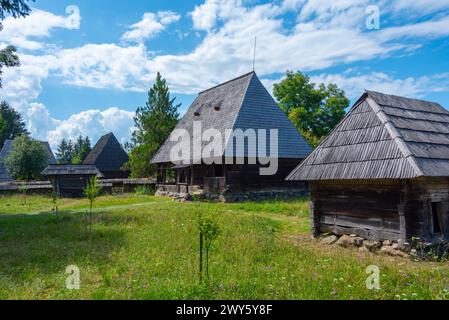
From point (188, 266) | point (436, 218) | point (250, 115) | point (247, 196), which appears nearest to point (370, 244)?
point (436, 218)

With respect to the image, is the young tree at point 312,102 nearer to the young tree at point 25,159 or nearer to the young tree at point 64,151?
the young tree at point 25,159

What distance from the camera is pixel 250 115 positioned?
853 inches

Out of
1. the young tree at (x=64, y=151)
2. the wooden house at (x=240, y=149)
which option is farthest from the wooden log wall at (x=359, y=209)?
the young tree at (x=64, y=151)

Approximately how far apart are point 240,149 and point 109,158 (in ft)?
85.3

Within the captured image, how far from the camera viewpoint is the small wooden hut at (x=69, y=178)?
26.3 meters

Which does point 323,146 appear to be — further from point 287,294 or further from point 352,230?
point 287,294

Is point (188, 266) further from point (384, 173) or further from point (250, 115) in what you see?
point (250, 115)

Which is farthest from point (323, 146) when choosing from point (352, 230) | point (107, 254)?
point (107, 254)

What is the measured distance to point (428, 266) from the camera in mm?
6973

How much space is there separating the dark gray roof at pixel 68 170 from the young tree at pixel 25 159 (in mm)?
8615

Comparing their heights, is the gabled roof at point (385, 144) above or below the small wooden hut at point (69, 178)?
above

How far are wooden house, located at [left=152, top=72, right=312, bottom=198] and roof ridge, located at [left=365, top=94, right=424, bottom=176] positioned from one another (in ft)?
34.5

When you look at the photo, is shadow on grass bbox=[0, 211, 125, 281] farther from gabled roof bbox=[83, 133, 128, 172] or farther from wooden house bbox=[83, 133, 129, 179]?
gabled roof bbox=[83, 133, 128, 172]

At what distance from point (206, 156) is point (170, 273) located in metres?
14.6
